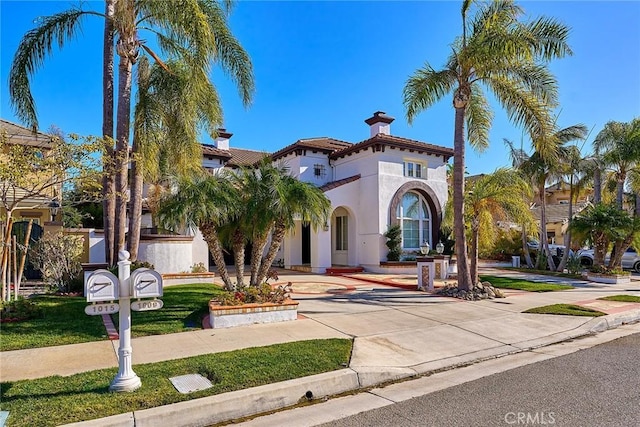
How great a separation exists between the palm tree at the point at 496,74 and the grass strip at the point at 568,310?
245 centimetres

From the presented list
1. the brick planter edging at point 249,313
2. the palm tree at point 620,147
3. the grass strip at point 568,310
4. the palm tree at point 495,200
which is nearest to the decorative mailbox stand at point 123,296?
the brick planter edging at point 249,313

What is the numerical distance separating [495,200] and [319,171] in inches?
434

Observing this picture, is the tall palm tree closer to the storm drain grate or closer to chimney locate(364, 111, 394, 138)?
the storm drain grate

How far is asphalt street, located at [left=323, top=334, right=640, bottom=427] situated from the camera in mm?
4289

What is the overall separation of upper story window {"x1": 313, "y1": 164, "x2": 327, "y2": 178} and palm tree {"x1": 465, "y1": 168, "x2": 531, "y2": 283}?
32.6 feet

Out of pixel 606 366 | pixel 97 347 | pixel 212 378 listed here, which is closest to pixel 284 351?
pixel 212 378

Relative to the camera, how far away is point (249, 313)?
832 centimetres

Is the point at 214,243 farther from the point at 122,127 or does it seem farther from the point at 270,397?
the point at 270,397

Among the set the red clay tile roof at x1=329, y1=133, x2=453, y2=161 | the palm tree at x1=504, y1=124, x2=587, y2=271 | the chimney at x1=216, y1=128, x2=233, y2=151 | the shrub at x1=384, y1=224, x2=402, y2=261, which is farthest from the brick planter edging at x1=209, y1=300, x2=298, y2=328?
the palm tree at x1=504, y1=124, x2=587, y2=271

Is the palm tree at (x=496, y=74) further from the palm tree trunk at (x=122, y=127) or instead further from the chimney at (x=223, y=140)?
the chimney at (x=223, y=140)

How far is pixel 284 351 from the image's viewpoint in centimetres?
625

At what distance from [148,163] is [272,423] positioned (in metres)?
10.7

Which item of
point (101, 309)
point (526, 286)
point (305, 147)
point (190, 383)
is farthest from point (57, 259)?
point (526, 286)

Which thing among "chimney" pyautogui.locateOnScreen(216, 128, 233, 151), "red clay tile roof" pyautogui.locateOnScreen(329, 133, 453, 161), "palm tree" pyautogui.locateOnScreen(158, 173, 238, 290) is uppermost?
"chimney" pyautogui.locateOnScreen(216, 128, 233, 151)
